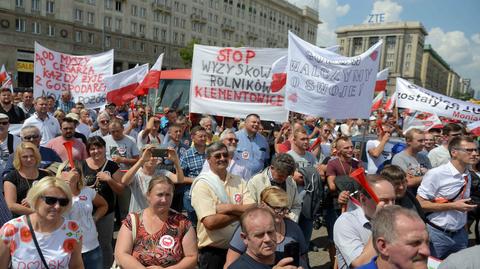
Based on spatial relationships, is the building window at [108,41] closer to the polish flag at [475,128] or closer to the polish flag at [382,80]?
the polish flag at [382,80]

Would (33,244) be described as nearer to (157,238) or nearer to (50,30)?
(157,238)

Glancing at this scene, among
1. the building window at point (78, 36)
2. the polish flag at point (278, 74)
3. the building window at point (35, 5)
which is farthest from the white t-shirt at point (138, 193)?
the building window at point (78, 36)

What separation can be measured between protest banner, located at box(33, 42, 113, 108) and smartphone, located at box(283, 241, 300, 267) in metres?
6.59

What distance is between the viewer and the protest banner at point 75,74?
8.20 m

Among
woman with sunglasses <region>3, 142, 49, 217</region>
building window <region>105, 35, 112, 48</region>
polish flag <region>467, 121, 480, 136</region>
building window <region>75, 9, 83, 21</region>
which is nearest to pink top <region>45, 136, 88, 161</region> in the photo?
woman with sunglasses <region>3, 142, 49, 217</region>

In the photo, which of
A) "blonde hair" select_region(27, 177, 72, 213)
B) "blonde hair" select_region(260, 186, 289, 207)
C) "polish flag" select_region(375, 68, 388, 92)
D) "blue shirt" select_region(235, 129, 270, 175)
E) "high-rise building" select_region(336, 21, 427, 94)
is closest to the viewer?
"blonde hair" select_region(27, 177, 72, 213)

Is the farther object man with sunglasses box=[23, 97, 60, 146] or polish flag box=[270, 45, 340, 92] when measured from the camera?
polish flag box=[270, 45, 340, 92]

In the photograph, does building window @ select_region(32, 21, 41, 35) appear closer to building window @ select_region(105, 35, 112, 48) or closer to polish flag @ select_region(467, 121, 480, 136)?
building window @ select_region(105, 35, 112, 48)

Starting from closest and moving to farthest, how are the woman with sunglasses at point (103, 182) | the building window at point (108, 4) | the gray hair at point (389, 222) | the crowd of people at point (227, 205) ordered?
the gray hair at point (389, 222) → the crowd of people at point (227, 205) → the woman with sunglasses at point (103, 182) → the building window at point (108, 4)

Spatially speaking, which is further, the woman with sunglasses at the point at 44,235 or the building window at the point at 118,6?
the building window at the point at 118,6

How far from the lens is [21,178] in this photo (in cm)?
349

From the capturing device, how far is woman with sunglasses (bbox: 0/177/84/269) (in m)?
2.57

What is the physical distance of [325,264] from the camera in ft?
16.3

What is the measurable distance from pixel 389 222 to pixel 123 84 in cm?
737
